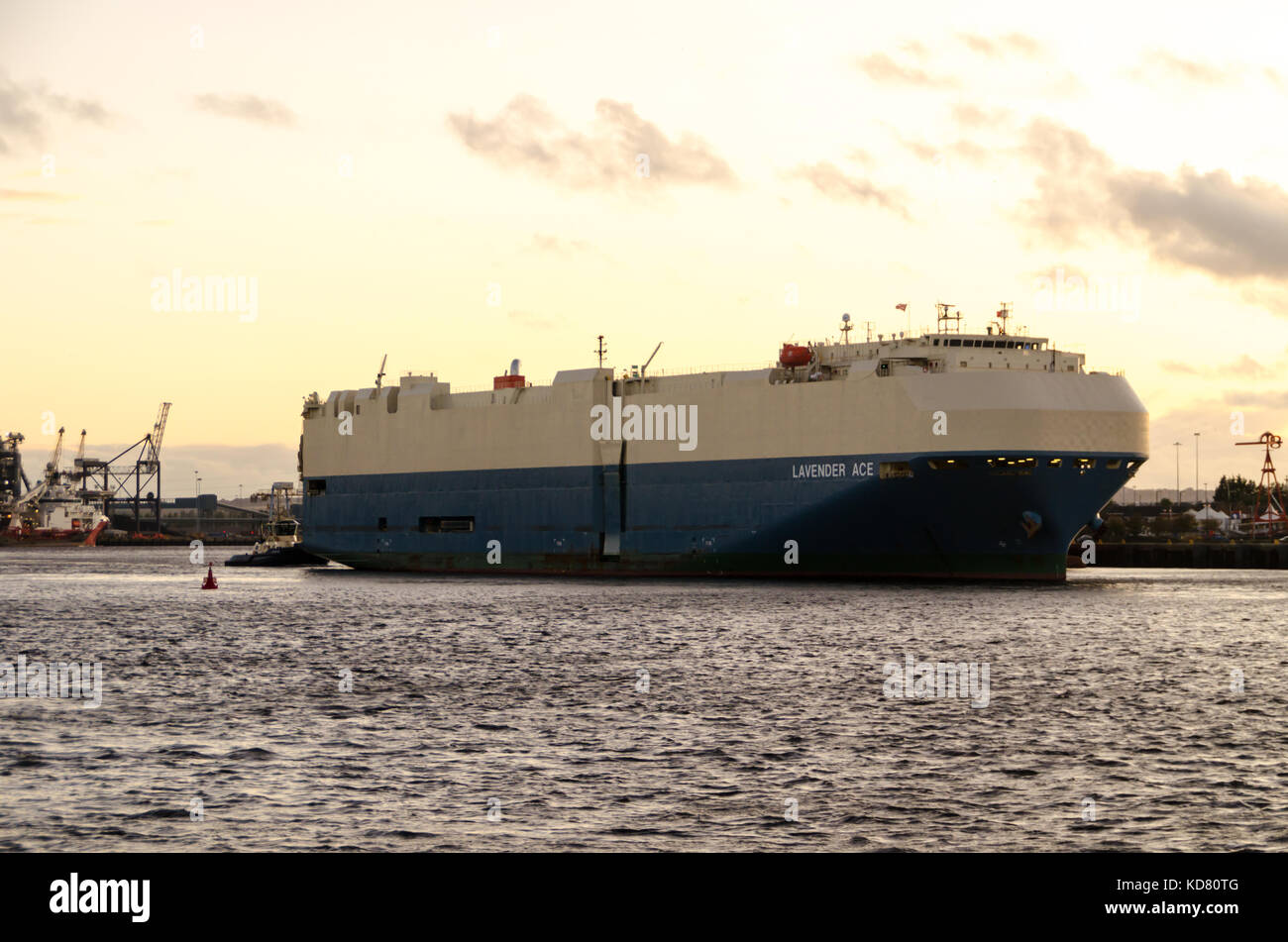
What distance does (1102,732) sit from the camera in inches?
883

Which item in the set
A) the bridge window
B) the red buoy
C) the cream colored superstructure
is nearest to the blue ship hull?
the bridge window

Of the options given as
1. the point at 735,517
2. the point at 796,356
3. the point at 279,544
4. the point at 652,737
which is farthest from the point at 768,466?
the point at 279,544

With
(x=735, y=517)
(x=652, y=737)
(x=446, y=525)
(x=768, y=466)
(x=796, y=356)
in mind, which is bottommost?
(x=652, y=737)

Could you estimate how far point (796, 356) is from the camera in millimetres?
69250

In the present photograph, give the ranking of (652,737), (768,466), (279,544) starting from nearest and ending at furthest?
(652,737), (768,466), (279,544)

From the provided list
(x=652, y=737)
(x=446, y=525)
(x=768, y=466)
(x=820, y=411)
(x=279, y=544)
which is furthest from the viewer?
(x=279, y=544)

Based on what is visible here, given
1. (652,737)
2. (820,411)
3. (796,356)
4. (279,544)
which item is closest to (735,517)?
(820,411)

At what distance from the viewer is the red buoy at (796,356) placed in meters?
69.1

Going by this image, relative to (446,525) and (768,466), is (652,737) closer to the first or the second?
(768,466)

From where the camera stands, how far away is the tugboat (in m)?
119

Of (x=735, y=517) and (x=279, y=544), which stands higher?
(x=735, y=517)

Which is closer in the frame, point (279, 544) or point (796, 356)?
point (796, 356)

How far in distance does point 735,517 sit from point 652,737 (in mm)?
47962

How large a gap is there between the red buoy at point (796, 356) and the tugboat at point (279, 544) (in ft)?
184
